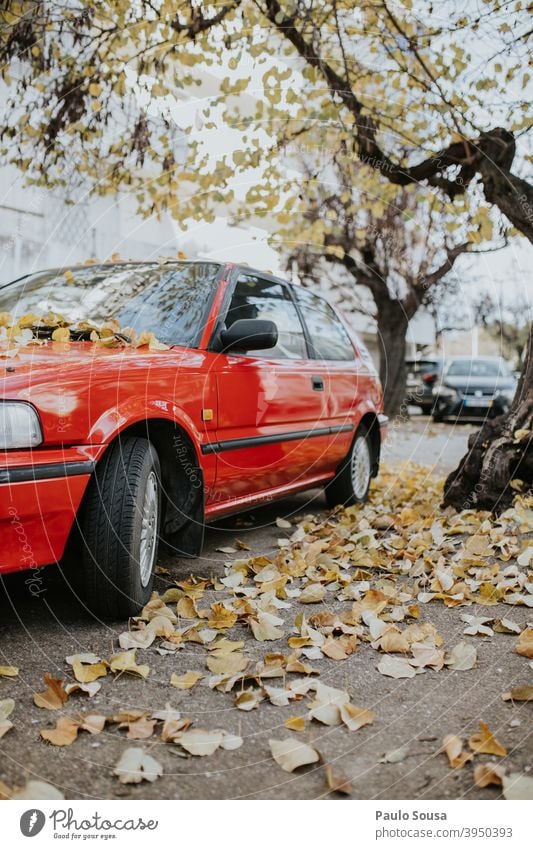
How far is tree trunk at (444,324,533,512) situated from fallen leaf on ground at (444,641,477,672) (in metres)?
2.67

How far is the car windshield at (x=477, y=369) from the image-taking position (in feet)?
66.7

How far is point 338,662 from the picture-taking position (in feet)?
9.96

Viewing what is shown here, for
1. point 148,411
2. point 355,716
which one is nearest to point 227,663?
point 355,716

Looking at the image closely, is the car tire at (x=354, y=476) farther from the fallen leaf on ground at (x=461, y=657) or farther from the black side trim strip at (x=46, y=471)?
the black side trim strip at (x=46, y=471)

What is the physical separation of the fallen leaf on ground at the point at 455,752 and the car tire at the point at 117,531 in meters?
1.41

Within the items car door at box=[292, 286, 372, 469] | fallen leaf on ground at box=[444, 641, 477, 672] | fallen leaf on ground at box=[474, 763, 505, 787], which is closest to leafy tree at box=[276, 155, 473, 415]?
car door at box=[292, 286, 372, 469]

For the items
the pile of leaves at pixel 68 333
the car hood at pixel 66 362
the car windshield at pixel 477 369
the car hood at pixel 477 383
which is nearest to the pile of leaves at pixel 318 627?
the car hood at pixel 66 362

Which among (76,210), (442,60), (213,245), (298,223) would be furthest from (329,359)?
(213,245)

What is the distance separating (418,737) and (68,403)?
168 centimetres

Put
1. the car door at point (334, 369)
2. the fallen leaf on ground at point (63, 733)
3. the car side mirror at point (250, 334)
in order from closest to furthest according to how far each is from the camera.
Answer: the fallen leaf on ground at point (63, 733)
the car side mirror at point (250, 334)
the car door at point (334, 369)

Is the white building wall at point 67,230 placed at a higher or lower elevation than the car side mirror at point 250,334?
higher

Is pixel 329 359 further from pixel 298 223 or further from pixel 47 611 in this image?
pixel 298 223

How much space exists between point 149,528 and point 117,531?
0.35 meters

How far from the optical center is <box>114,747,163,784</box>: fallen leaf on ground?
2150 mm
